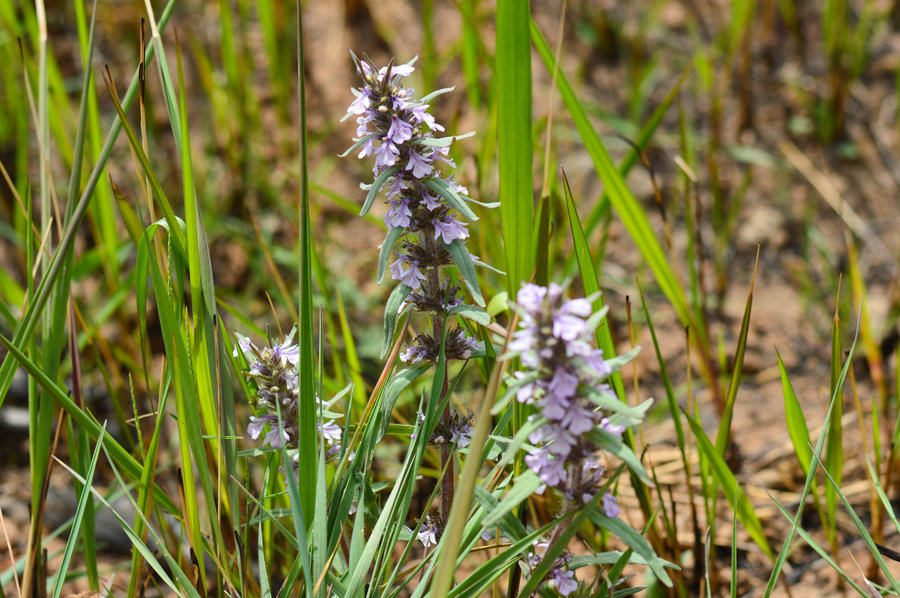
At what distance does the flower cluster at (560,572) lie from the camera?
1.11 m

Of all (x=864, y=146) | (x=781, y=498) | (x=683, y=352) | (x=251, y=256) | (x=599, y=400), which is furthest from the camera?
(x=864, y=146)

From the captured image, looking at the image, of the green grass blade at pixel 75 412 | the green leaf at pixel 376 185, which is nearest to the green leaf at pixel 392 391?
the green leaf at pixel 376 185

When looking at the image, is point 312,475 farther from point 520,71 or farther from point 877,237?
point 877,237

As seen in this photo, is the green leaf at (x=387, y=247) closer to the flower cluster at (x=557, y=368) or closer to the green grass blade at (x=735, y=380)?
the flower cluster at (x=557, y=368)

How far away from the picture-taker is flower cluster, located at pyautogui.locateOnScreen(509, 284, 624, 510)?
0.88m

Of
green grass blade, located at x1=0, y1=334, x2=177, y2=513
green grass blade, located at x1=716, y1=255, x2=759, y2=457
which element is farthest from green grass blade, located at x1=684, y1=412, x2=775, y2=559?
green grass blade, located at x1=0, y1=334, x2=177, y2=513

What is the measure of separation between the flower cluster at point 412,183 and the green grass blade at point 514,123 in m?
0.09

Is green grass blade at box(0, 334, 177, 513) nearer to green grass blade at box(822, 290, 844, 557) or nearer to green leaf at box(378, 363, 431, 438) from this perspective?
green leaf at box(378, 363, 431, 438)

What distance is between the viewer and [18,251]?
2.65 m

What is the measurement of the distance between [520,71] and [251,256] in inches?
65.5

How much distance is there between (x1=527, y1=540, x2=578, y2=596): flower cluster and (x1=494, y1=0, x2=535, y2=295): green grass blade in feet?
1.43

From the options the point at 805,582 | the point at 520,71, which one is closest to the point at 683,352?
the point at 805,582

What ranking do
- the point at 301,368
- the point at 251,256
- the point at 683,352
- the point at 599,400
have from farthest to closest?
the point at 251,256
the point at 683,352
the point at 301,368
the point at 599,400

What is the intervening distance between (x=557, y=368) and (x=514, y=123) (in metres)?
0.49
